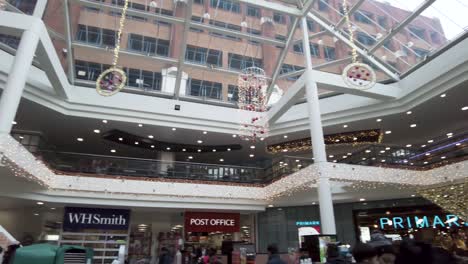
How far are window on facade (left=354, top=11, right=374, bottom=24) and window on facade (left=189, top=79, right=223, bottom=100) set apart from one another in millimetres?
6903

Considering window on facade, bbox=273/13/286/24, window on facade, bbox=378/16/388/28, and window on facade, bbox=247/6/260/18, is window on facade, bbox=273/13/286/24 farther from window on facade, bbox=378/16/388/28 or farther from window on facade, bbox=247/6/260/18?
window on facade, bbox=378/16/388/28

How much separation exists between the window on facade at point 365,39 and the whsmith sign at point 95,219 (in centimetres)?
1241

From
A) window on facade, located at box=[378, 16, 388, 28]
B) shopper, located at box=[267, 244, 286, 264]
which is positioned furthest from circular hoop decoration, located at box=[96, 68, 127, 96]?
window on facade, located at box=[378, 16, 388, 28]

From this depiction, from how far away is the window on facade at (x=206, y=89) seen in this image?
633 inches

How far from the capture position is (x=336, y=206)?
15.0 m

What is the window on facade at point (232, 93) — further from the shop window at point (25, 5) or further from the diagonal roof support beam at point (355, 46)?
the shop window at point (25, 5)

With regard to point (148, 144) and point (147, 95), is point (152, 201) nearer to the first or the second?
point (148, 144)

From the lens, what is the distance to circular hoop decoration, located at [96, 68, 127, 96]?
11.2 metres

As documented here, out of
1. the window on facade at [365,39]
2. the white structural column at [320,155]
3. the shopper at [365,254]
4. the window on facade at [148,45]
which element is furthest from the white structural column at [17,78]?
the window on facade at [365,39]

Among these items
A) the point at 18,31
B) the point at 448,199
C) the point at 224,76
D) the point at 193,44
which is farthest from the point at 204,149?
the point at 448,199

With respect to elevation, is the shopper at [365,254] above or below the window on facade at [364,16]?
below

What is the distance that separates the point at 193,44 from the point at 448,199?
1179 centimetres

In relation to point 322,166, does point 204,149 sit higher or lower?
higher

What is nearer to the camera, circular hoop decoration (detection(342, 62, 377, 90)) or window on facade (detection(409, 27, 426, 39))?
Answer: circular hoop decoration (detection(342, 62, 377, 90))
